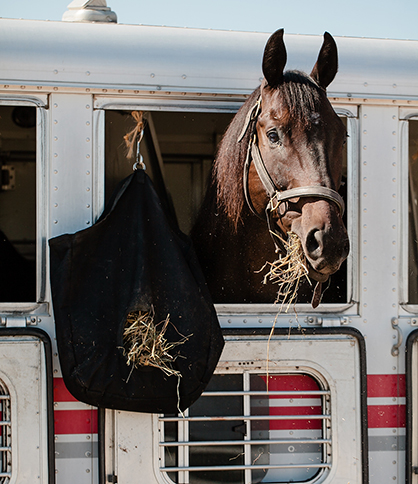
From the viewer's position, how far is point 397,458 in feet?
7.70

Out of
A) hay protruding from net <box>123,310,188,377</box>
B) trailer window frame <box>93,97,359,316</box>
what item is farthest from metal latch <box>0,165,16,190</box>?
hay protruding from net <box>123,310,188,377</box>

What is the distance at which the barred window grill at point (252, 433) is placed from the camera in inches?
88.6

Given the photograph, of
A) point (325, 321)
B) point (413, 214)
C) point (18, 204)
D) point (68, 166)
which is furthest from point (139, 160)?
point (413, 214)

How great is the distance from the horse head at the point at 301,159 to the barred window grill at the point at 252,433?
658 mm

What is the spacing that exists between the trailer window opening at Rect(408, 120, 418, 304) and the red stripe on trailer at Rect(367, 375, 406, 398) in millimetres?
387

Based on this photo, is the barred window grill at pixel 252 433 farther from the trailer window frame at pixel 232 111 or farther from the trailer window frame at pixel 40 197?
the trailer window frame at pixel 40 197

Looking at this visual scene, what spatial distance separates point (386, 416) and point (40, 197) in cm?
194

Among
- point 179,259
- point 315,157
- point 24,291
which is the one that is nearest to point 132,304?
point 179,259

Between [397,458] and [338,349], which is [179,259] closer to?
[338,349]

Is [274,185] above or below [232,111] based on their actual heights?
below

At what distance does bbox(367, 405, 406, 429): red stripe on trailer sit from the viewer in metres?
2.35

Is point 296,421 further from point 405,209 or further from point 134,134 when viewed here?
point 134,134

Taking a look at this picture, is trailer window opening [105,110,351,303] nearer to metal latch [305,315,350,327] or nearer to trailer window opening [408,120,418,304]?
metal latch [305,315,350,327]

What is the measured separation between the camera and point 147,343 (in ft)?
6.76
